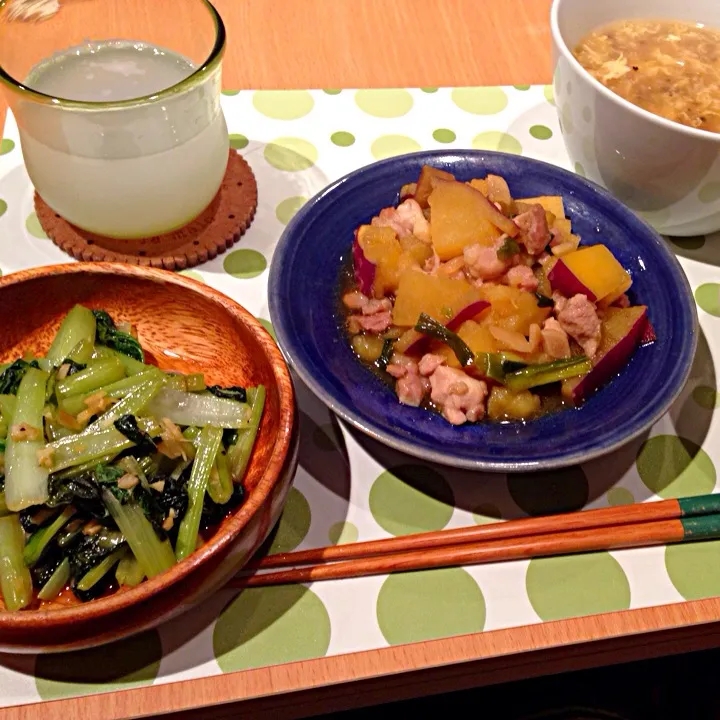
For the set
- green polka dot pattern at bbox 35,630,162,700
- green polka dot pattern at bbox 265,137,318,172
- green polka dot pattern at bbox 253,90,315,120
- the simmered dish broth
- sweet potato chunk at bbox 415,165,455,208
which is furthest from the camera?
green polka dot pattern at bbox 253,90,315,120

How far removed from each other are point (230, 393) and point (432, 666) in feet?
1.56

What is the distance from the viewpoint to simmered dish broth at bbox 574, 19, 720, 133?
4.70 feet

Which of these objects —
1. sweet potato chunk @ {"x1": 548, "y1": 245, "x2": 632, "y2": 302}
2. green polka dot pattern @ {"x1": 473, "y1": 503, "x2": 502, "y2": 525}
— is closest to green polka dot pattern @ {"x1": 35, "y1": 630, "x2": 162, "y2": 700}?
green polka dot pattern @ {"x1": 473, "y1": 503, "x2": 502, "y2": 525}

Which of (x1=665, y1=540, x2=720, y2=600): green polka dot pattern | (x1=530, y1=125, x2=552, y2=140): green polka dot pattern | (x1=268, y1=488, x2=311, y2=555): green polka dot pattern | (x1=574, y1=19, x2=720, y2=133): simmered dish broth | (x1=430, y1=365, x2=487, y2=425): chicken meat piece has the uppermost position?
(x1=574, y1=19, x2=720, y2=133): simmered dish broth

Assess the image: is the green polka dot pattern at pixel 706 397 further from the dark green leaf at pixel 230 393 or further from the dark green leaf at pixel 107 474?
the dark green leaf at pixel 107 474

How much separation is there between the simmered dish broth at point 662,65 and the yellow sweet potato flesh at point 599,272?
41cm

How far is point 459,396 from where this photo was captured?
1.09m

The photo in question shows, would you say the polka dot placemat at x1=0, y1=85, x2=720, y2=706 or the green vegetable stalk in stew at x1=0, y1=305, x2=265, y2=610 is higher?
the green vegetable stalk in stew at x1=0, y1=305, x2=265, y2=610

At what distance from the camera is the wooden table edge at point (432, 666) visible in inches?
34.4

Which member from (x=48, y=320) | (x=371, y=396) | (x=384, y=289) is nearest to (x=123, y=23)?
(x=48, y=320)

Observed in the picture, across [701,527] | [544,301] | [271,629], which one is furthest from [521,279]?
[271,629]

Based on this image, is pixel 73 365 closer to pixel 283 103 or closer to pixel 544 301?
pixel 544 301

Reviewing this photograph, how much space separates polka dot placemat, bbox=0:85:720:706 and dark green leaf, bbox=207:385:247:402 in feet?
0.48

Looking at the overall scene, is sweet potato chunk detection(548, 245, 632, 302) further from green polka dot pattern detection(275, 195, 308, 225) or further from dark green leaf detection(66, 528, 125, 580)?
dark green leaf detection(66, 528, 125, 580)
